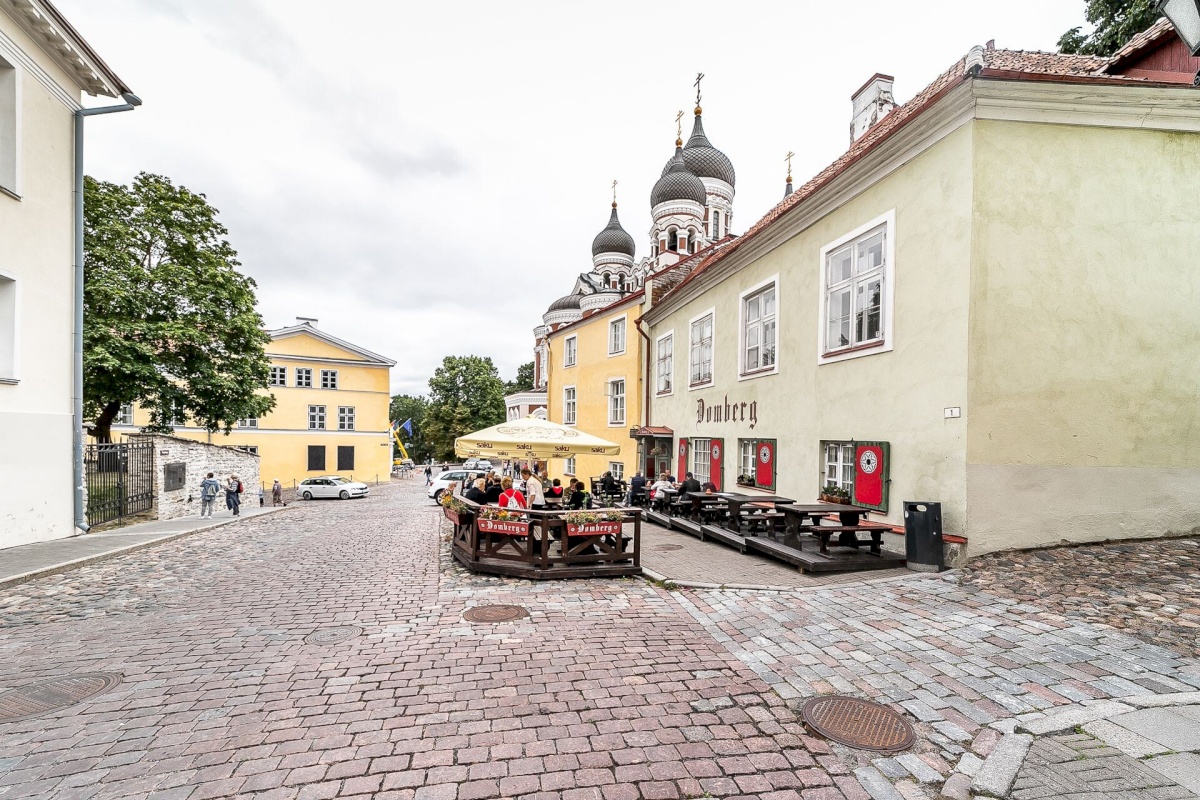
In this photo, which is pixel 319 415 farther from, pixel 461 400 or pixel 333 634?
pixel 333 634

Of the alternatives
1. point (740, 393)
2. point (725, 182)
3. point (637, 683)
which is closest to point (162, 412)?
point (740, 393)

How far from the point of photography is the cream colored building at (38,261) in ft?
34.5

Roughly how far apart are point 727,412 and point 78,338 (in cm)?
1566

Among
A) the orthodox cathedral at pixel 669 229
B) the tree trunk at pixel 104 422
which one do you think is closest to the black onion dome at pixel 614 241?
the orthodox cathedral at pixel 669 229

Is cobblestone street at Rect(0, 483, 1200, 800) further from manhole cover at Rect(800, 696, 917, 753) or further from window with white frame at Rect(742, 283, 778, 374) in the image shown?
window with white frame at Rect(742, 283, 778, 374)

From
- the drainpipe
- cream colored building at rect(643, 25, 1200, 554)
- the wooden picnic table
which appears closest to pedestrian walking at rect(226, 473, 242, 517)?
the drainpipe

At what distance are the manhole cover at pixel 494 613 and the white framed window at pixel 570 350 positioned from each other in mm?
23837

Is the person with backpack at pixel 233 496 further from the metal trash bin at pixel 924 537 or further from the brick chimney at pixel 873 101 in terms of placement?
the brick chimney at pixel 873 101

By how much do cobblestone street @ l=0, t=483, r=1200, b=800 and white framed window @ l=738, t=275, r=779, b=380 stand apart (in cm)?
716

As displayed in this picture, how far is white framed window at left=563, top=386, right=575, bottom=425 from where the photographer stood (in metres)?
30.8

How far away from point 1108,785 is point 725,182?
165ft

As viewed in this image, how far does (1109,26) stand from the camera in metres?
16.7

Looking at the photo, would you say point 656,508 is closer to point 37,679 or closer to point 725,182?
point 37,679

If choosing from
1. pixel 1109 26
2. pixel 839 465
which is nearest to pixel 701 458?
pixel 839 465
